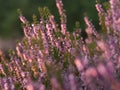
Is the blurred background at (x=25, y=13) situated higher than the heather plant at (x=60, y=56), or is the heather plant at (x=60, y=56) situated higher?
the blurred background at (x=25, y=13)

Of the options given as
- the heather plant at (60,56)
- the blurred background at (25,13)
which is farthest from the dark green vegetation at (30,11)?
the heather plant at (60,56)

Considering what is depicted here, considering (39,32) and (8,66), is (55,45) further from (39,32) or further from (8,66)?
(8,66)

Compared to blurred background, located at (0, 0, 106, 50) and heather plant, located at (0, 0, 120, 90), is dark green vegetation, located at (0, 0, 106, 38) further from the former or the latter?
heather plant, located at (0, 0, 120, 90)

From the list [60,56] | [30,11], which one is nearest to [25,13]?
[30,11]

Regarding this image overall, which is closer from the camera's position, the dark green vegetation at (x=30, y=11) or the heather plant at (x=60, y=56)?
the heather plant at (x=60, y=56)

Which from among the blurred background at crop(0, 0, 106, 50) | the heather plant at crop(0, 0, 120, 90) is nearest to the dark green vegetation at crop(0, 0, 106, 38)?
the blurred background at crop(0, 0, 106, 50)

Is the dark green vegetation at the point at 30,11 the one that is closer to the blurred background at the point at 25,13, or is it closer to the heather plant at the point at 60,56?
the blurred background at the point at 25,13

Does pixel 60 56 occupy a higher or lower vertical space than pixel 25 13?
lower

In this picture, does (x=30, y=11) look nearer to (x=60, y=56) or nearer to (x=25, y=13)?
(x=25, y=13)
